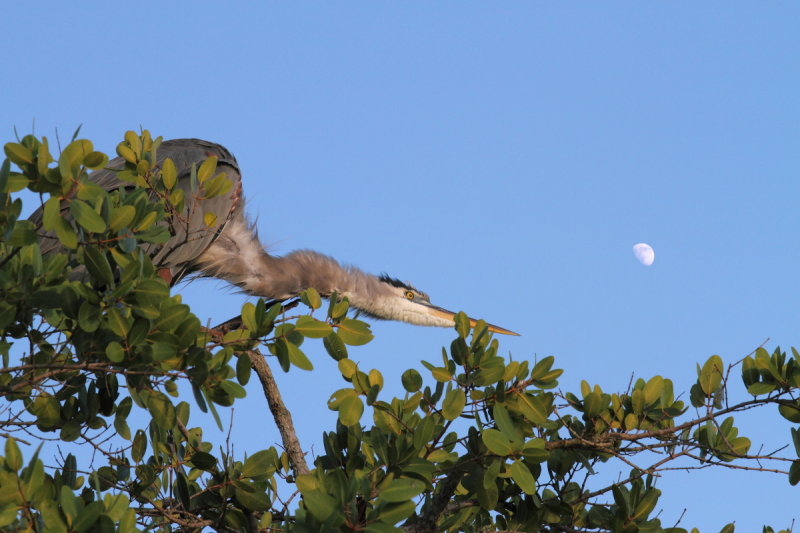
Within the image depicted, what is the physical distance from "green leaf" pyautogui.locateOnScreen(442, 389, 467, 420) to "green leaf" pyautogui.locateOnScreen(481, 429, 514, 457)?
167mm

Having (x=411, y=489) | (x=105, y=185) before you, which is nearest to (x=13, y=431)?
(x=411, y=489)

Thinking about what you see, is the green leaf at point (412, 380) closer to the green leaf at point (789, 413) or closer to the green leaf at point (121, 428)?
the green leaf at point (121, 428)

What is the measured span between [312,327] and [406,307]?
4527mm

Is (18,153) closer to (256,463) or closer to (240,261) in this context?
(256,463)

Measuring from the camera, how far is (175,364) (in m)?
2.99

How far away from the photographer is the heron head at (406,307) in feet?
24.6

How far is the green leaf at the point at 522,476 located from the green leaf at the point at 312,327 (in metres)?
0.80

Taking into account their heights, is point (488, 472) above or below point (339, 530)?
above

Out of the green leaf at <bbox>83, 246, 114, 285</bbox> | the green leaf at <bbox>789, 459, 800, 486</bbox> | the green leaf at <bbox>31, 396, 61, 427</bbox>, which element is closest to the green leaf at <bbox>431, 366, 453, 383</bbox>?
the green leaf at <bbox>83, 246, 114, 285</bbox>

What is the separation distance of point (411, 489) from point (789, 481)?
164 cm

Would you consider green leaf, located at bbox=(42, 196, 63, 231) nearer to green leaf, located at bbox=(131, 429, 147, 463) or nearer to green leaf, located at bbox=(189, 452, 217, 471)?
green leaf, located at bbox=(189, 452, 217, 471)

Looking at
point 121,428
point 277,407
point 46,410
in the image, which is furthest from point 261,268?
point 46,410

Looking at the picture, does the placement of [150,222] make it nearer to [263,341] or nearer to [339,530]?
[263,341]

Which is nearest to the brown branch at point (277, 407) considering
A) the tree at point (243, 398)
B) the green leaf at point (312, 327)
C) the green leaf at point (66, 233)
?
the tree at point (243, 398)
